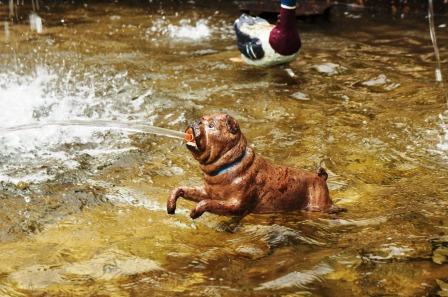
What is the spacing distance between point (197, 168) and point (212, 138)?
50.1 inches

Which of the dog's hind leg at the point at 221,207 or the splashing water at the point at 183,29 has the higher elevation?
the splashing water at the point at 183,29

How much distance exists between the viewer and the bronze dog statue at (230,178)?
3.20m

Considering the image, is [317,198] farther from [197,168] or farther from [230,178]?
[197,168]

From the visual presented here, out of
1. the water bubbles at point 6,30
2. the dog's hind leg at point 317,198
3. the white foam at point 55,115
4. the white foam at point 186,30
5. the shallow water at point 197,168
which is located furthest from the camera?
the white foam at point 186,30

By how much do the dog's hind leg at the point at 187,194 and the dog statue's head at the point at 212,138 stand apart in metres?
0.18

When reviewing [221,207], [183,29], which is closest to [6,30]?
[183,29]

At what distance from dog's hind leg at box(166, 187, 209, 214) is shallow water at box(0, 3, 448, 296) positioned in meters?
0.19

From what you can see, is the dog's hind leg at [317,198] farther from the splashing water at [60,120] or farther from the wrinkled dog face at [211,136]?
the splashing water at [60,120]

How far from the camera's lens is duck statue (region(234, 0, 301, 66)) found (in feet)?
20.5

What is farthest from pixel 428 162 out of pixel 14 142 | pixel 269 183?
pixel 14 142

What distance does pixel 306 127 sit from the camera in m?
5.30

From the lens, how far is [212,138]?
3203mm

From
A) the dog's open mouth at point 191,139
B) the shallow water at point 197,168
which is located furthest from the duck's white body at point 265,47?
the dog's open mouth at point 191,139

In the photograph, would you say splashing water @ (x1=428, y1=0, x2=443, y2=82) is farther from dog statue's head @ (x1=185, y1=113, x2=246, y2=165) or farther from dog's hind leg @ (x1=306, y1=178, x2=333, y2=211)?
dog statue's head @ (x1=185, y1=113, x2=246, y2=165)
